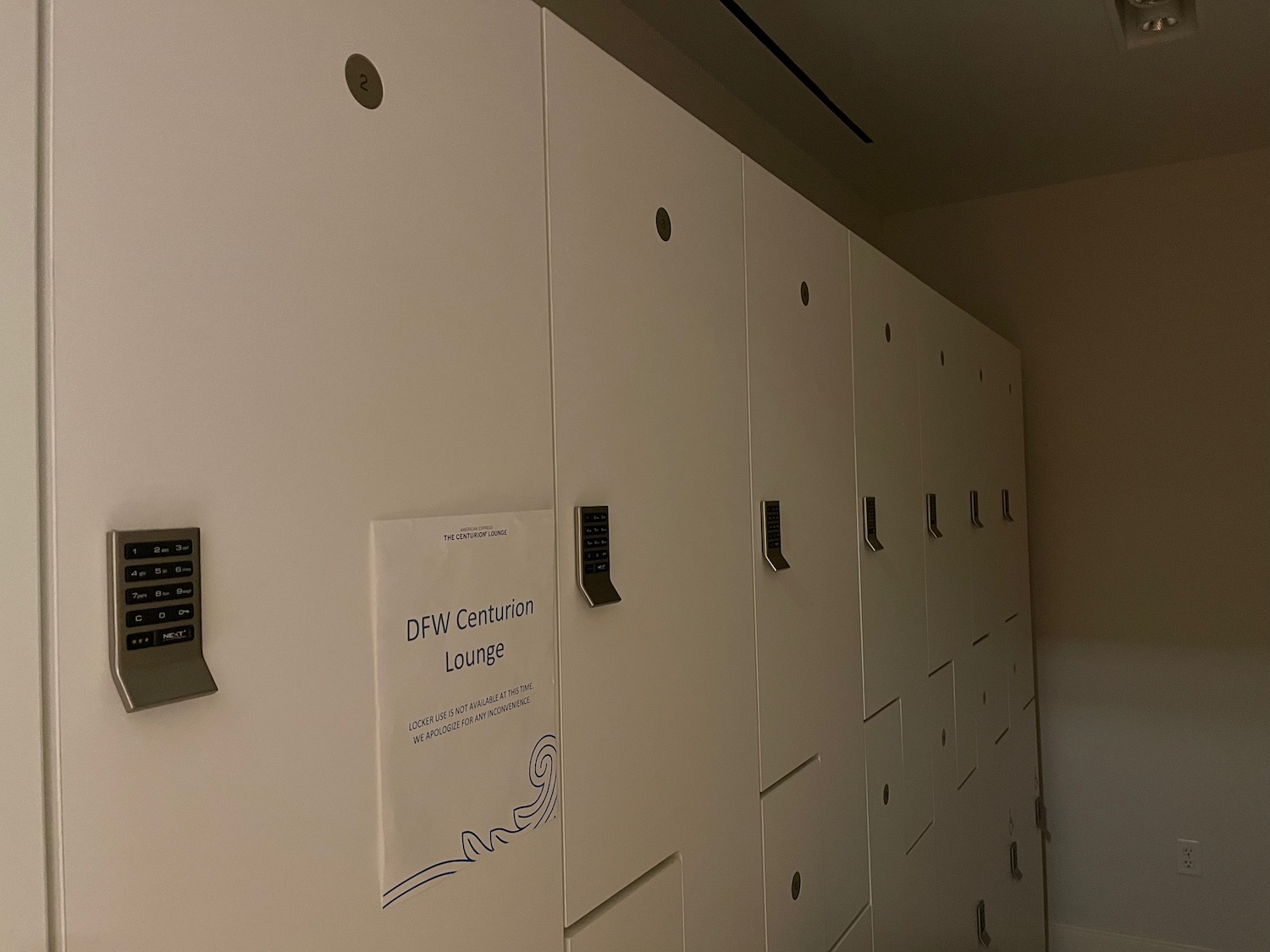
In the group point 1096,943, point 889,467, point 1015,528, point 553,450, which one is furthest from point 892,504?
point 1096,943

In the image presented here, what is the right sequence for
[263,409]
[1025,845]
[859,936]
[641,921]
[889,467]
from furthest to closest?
[1025,845]
[889,467]
[859,936]
[641,921]
[263,409]

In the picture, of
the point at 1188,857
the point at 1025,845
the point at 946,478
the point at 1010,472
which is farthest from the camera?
the point at 1188,857

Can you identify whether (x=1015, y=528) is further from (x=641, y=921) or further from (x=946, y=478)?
(x=641, y=921)

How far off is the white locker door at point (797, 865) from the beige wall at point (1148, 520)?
2589mm

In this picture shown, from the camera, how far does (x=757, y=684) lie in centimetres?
139

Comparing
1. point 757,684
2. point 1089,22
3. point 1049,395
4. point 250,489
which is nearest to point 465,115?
point 250,489

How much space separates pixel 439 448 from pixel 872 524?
4.26ft

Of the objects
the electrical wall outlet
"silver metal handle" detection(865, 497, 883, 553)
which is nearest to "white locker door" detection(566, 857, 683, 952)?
"silver metal handle" detection(865, 497, 883, 553)

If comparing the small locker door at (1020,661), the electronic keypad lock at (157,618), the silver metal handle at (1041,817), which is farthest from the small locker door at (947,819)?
the electronic keypad lock at (157,618)

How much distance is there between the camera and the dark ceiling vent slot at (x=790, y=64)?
7.39ft

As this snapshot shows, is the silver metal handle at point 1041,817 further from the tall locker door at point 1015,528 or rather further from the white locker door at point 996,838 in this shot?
the white locker door at point 996,838

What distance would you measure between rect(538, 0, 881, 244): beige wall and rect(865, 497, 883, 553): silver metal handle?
936mm

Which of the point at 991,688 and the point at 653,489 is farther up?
the point at 653,489

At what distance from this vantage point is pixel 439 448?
0.81 m
